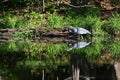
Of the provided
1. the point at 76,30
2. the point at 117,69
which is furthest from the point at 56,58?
the point at 117,69

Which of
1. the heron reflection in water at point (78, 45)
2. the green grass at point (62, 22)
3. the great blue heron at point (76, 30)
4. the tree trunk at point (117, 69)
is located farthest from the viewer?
the green grass at point (62, 22)

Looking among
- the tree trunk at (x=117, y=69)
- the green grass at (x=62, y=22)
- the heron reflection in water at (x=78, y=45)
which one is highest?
the green grass at (x=62, y=22)

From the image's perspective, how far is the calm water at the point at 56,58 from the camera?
27.7ft

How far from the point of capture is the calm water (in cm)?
845

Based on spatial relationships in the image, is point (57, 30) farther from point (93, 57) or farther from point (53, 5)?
point (53, 5)

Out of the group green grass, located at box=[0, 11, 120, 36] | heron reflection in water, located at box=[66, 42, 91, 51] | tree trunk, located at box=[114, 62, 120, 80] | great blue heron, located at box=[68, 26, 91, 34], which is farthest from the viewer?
green grass, located at box=[0, 11, 120, 36]

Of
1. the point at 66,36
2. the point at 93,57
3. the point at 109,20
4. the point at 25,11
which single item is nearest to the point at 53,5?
the point at 25,11

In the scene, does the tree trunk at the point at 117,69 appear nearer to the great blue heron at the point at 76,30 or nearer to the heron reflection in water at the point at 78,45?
the heron reflection in water at the point at 78,45

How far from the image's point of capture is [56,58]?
9.02 m

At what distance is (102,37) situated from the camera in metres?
10.2

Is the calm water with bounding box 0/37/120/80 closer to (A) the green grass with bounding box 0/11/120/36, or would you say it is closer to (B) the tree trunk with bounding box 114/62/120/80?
(B) the tree trunk with bounding box 114/62/120/80

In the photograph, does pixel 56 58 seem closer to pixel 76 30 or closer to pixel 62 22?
pixel 76 30

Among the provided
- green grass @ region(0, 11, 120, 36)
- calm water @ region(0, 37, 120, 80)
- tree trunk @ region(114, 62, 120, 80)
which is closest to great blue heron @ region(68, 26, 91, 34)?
calm water @ region(0, 37, 120, 80)

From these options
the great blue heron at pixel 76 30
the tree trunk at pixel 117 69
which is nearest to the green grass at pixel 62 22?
the great blue heron at pixel 76 30
